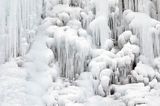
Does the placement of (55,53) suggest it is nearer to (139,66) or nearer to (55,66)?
(55,66)

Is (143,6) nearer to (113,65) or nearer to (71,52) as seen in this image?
(113,65)

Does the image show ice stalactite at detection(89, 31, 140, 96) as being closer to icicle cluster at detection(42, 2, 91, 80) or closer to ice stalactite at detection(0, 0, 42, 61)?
icicle cluster at detection(42, 2, 91, 80)

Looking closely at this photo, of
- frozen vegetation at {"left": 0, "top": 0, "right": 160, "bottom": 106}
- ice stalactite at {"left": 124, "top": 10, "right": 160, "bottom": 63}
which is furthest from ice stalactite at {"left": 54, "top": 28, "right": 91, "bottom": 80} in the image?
ice stalactite at {"left": 124, "top": 10, "right": 160, "bottom": 63}

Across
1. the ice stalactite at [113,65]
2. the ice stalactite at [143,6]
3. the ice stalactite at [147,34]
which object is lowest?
the ice stalactite at [113,65]

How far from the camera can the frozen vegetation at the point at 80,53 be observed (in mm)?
10516

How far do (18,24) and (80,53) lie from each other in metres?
1.84

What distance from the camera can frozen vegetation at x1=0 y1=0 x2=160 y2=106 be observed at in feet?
34.5

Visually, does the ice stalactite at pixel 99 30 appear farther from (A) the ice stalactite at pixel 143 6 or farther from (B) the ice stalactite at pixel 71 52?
(A) the ice stalactite at pixel 143 6

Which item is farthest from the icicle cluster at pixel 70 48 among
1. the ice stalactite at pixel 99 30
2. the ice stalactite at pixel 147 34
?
the ice stalactite at pixel 147 34

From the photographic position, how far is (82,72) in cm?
1138

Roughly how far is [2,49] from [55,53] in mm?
1347

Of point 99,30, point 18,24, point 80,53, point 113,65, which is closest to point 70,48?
point 80,53

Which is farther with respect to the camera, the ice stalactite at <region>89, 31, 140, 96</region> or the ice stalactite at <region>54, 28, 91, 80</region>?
the ice stalactite at <region>54, 28, 91, 80</region>

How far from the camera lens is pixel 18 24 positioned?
469 inches
